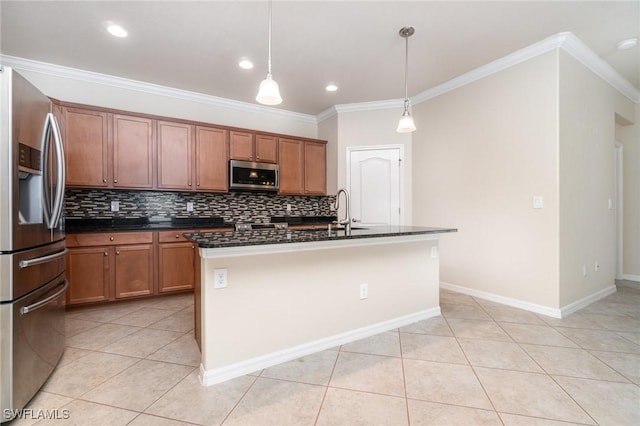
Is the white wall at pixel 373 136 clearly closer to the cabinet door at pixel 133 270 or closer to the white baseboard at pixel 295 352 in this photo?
the white baseboard at pixel 295 352

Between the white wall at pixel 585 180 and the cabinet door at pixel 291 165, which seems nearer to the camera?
the white wall at pixel 585 180

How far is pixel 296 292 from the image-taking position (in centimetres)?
205

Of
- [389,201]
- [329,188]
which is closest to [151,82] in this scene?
[329,188]

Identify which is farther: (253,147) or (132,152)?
(253,147)

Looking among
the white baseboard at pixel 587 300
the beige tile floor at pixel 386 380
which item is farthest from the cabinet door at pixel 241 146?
the white baseboard at pixel 587 300

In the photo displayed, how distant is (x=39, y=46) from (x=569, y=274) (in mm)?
5938

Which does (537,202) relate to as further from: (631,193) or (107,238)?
(107,238)

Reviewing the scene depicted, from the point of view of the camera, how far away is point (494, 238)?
326 cm

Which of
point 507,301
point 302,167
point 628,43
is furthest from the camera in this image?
Answer: point 302,167

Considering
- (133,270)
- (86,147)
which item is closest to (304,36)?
(86,147)

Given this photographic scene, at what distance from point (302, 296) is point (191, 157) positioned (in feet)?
8.86

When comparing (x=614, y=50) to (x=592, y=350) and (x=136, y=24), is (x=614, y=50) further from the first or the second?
(x=136, y=24)

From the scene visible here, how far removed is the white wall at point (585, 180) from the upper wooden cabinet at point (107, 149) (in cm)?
465

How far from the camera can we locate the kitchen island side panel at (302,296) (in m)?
1.78
